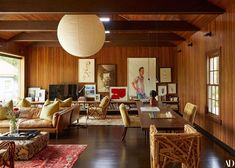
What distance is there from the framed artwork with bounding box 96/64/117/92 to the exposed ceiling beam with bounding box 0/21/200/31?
3.80 metres

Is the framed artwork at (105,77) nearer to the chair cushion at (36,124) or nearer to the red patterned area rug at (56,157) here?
the chair cushion at (36,124)

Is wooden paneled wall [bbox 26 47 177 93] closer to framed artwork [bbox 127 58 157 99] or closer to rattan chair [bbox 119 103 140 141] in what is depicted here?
framed artwork [bbox 127 58 157 99]

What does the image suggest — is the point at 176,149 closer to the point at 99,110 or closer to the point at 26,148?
the point at 26,148

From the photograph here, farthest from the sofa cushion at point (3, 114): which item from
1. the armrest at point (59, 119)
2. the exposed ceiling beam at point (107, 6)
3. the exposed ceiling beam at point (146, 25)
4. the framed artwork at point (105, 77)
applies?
the framed artwork at point (105, 77)

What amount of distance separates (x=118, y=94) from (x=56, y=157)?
20.5 feet

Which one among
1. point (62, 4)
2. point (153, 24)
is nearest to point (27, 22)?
point (62, 4)

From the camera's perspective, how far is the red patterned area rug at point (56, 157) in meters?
4.17

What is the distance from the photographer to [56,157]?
4.60m

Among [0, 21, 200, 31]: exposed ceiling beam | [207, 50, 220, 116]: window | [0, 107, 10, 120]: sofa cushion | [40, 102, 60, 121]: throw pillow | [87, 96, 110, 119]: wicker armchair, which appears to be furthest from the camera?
[87, 96, 110, 119]: wicker armchair

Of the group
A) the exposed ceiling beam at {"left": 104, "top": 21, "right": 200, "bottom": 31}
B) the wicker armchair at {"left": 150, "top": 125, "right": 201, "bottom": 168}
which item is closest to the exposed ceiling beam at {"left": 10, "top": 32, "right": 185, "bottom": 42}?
the exposed ceiling beam at {"left": 104, "top": 21, "right": 200, "bottom": 31}

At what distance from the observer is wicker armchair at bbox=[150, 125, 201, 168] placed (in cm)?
297

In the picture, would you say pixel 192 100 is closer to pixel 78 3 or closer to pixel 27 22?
pixel 78 3

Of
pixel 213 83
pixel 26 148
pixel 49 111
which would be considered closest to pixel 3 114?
pixel 49 111

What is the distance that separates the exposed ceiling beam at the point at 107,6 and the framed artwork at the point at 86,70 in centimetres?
585
